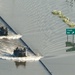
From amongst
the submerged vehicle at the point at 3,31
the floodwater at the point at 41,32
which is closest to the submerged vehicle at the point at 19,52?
the floodwater at the point at 41,32

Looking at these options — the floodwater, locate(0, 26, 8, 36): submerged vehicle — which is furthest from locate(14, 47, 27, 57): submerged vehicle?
locate(0, 26, 8, 36): submerged vehicle

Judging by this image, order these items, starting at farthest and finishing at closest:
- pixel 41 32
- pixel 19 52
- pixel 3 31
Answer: pixel 3 31 → pixel 41 32 → pixel 19 52

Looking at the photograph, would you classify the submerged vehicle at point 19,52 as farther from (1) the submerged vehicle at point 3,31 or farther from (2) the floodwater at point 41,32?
(1) the submerged vehicle at point 3,31

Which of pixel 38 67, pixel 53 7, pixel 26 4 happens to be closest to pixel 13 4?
pixel 26 4

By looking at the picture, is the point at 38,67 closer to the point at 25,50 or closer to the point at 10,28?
the point at 25,50

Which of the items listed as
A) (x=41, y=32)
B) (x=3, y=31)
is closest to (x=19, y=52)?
(x=41, y=32)

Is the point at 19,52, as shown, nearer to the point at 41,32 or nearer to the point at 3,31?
the point at 41,32

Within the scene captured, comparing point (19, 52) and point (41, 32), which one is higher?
point (41, 32)

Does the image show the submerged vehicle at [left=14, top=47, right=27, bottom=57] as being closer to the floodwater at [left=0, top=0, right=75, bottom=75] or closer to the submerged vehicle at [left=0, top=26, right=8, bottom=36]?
the floodwater at [left=0, top=0, right=75, bottom=75]
